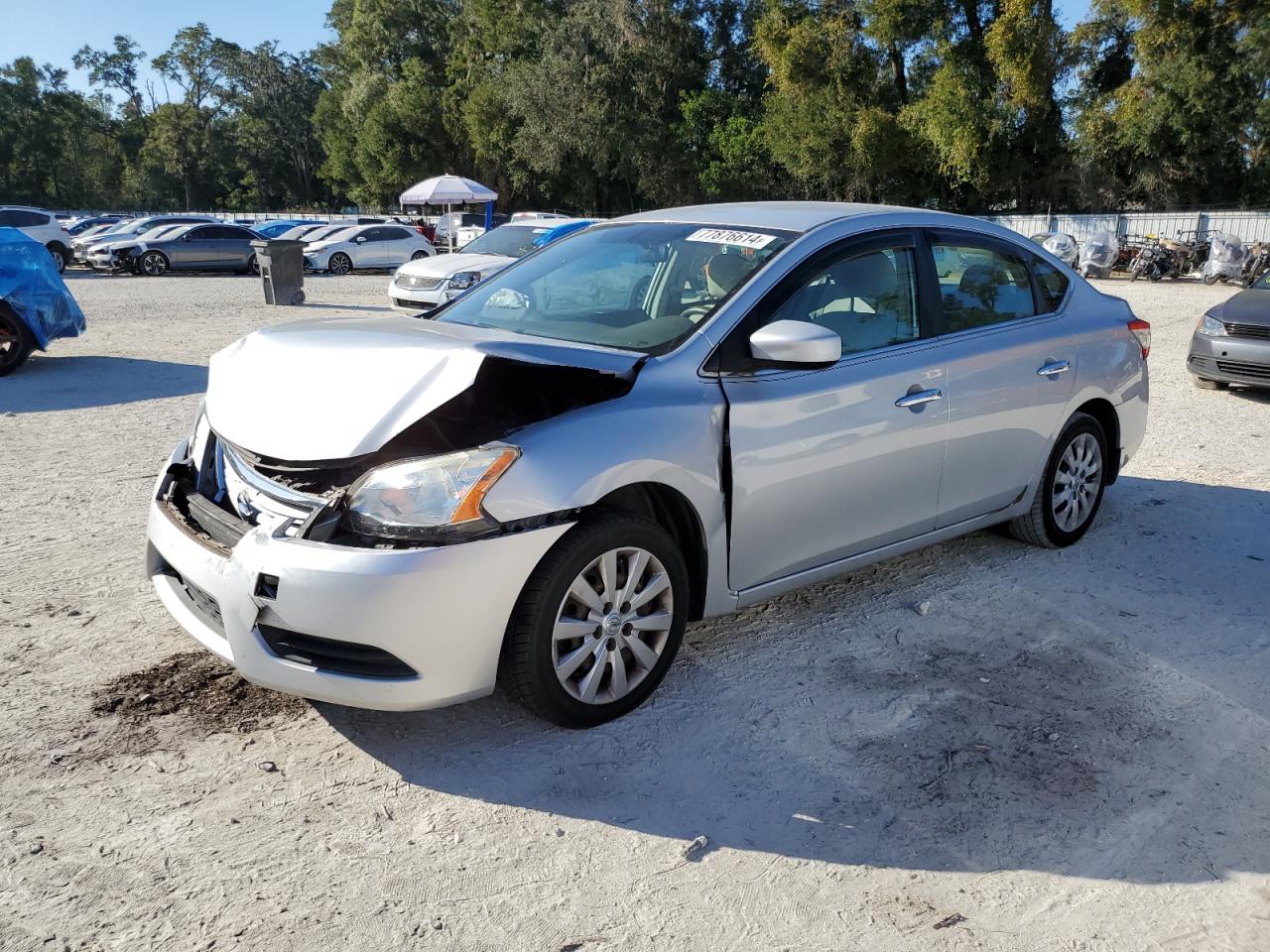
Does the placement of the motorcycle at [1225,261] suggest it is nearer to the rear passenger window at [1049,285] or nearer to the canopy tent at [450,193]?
the canopy tent at [450,193]

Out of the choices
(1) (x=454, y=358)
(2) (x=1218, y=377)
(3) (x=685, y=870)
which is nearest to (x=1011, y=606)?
(3) (x=685, y=870)

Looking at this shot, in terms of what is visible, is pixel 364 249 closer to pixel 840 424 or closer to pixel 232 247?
pixel 232 247

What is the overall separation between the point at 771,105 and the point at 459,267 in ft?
108

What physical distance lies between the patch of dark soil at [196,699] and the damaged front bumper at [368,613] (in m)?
0.44

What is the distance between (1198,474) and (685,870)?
576 centimetres

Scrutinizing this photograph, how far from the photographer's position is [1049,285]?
5191 mm

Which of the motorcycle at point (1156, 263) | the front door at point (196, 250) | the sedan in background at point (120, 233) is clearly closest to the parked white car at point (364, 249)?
the front door at point (196, 250)

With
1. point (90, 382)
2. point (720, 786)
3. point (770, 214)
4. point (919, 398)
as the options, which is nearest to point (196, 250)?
point (90, 382)

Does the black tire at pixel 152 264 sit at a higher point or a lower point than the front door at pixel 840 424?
higher

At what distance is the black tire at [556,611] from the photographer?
3121 millimetres

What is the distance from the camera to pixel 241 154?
290ft

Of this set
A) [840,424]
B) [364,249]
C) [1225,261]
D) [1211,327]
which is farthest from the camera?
[364,249]

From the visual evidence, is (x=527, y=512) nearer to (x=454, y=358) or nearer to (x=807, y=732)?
(x=454, y=358)

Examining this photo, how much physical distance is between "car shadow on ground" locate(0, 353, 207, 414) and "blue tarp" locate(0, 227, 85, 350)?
0.47 metres
